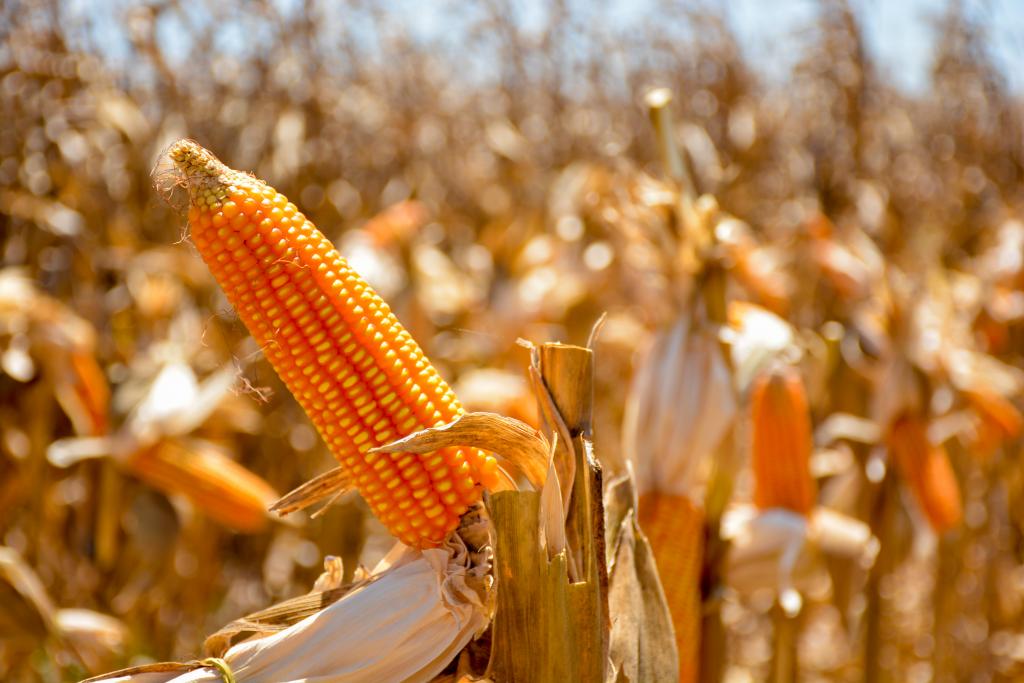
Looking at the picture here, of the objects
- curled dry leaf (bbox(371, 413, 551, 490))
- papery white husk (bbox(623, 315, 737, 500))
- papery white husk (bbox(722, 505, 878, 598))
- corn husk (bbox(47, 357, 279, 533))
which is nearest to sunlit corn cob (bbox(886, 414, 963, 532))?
papery white husk (bbox(722, 505, 878, 598))

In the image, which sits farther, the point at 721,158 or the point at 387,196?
the point at 721,158

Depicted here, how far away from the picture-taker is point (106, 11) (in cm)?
419

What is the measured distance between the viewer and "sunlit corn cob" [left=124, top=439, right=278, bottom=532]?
298 centimetres

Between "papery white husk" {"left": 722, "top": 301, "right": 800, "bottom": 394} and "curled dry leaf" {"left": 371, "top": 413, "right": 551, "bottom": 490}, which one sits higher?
"curled dry leaf" {"left": 371, "top": 413, "right": 551, "bottom": 490}

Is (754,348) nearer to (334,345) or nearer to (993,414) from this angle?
(334,345)

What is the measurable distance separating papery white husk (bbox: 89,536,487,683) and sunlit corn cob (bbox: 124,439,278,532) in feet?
5.53

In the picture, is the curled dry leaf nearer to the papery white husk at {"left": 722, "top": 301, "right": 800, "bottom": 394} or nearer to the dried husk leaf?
the dried husk leaf

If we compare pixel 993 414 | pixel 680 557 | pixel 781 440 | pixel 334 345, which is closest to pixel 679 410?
pixel 781 440

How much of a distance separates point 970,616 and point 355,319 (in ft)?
16.2

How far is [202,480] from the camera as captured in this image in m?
2.99

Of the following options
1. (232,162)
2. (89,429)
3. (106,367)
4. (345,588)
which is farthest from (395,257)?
(345,588)

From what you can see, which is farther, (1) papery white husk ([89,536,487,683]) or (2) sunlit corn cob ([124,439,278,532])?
(2) sunlit corn cob ([124,439,278,532])

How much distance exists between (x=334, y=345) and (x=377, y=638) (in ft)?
1.31

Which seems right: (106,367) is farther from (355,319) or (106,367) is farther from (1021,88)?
(1021,88)
